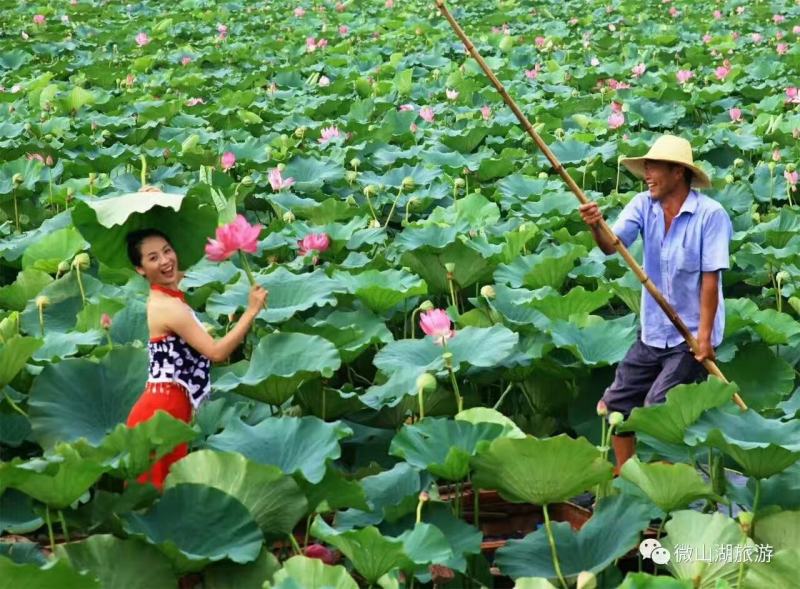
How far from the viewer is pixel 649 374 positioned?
2672mm

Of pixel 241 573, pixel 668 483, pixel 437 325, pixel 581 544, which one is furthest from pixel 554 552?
pixel 437 325

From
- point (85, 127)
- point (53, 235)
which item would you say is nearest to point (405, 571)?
point (53, 235)

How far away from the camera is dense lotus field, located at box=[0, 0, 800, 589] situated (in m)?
2.00

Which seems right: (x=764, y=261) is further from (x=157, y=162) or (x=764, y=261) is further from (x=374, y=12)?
(x=374, y=12)

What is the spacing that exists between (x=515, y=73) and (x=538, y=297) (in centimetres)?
460

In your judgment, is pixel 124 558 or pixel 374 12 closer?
pixel 124 558

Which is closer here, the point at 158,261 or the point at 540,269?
the point at 158,261

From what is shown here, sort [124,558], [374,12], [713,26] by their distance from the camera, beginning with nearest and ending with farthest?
[124,558] → [713,26] → [374,12]

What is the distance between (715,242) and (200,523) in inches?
48.7

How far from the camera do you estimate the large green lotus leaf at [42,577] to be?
167 centimetres

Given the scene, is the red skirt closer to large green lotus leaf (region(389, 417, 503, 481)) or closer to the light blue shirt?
large green lotus leaf (region(389, 417, 503, 481))

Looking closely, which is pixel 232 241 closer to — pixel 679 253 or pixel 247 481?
pixel 247 481

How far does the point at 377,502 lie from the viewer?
223cm

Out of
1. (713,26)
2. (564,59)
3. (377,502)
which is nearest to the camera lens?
(377,502)
